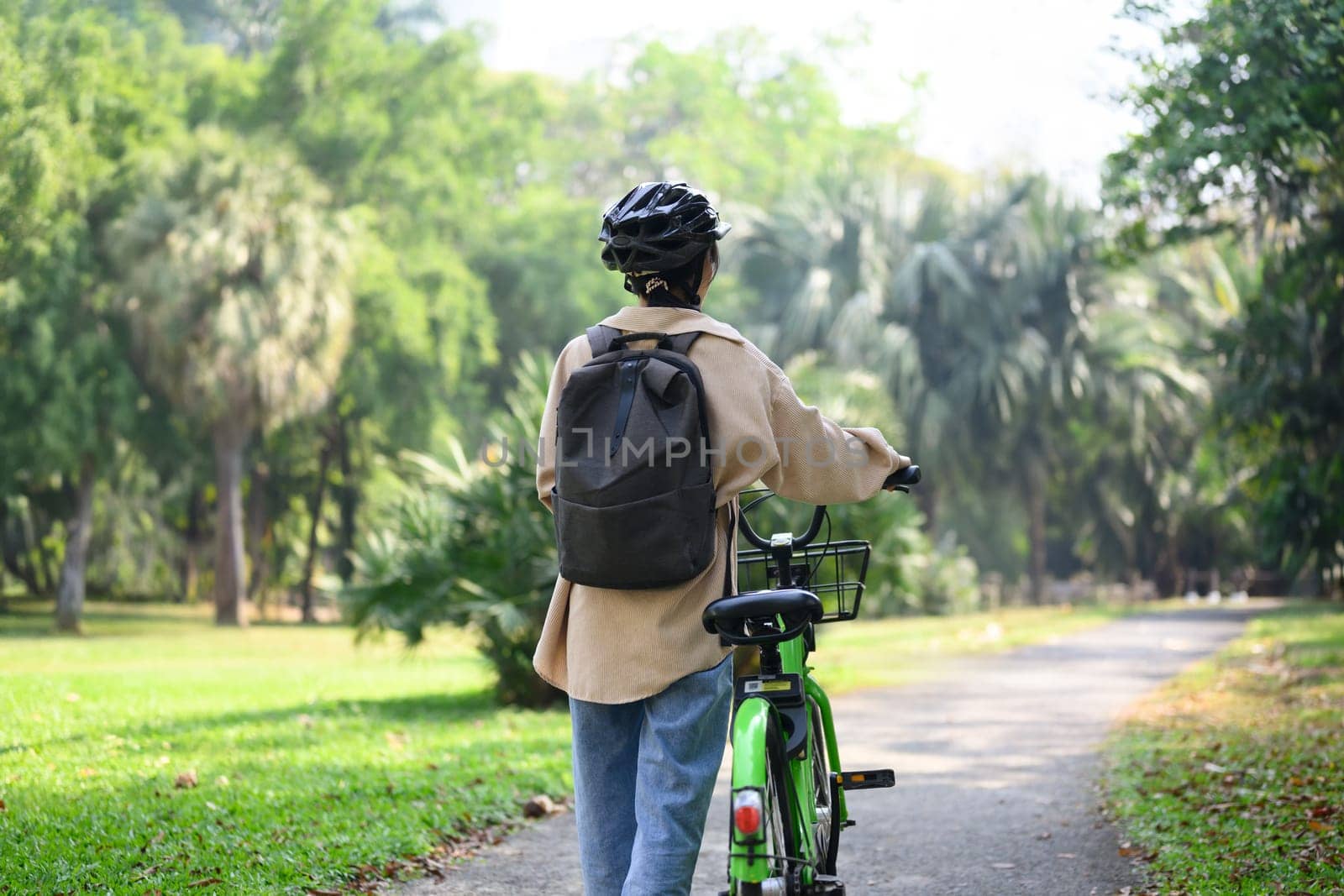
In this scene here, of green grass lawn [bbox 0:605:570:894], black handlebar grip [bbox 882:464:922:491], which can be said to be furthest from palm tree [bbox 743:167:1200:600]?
black handlebar grip [bbox 882:464:922:491]

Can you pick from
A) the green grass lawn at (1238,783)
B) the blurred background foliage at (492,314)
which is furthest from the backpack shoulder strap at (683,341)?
the blurred background foliage at (492,314)

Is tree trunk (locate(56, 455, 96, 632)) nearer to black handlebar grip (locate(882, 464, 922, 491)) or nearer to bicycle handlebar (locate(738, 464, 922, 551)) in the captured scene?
bicycle handlebar (locate(738, 464, 922, 551))

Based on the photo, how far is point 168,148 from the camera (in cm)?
2308

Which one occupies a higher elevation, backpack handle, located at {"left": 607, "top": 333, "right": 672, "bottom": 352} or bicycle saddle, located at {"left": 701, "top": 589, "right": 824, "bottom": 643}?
backpack handle, located at {"left": 607, "top": 333, "right": 672, "bottom": 352}

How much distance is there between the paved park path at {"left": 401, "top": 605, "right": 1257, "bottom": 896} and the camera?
5.75m

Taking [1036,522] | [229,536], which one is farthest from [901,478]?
[1036,522]

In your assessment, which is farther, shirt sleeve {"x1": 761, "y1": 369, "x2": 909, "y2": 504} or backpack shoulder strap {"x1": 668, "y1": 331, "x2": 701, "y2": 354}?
shirt sleeve {"x1": 761, "y1": 369, "x2": 909, "y2": 504}

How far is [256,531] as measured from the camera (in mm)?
32156

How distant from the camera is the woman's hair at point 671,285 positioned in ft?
12.0

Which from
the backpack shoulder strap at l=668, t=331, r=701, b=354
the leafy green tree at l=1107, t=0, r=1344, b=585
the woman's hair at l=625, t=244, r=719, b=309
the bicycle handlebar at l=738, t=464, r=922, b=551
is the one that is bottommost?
the bicycle handlebar at l=738, t=464, r=922, b=551

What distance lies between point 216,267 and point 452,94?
876cm

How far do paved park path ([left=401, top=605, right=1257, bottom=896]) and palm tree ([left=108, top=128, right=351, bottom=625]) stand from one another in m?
14.0

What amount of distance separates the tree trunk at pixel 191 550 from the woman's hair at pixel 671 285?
29.3 metres

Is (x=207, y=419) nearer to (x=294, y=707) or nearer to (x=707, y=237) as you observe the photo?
(x=294, y=707)
